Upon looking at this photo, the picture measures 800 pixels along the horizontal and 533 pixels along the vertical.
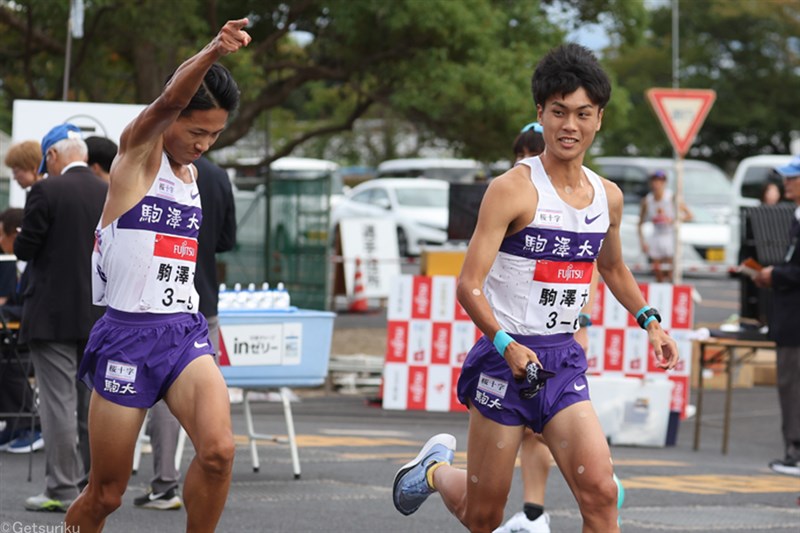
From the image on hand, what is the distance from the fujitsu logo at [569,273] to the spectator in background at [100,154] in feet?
11.4

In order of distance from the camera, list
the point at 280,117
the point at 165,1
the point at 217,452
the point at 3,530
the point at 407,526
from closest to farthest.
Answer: the point at 217,452, the point at 3,530, the point at 407,526, the point at 165,1, the point at 280,117

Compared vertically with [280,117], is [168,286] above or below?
below

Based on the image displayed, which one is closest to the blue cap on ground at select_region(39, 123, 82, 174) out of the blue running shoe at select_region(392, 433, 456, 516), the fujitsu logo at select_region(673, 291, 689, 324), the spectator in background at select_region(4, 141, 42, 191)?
the spectator in background at select_region(4, 141, 42, 191)

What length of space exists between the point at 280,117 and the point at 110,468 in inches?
1239

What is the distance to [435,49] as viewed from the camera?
17.3 metres

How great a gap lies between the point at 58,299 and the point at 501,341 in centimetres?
331

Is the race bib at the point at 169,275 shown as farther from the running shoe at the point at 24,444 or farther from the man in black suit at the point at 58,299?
the running shoe at the point at 24,444

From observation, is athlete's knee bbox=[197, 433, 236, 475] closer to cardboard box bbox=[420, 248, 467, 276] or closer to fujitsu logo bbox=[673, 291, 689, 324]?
fujitsu logo bbox=[673, 291, 689, 324]

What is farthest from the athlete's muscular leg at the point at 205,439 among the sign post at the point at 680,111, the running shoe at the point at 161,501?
the sign post at the point at 680,111

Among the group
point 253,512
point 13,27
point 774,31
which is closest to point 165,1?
point 13,27

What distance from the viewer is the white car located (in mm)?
33281

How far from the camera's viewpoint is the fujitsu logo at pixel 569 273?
5.55 meters

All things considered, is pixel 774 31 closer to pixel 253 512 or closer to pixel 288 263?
pixel 288 263

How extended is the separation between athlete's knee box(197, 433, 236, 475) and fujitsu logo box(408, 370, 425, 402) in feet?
26.2
